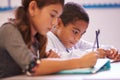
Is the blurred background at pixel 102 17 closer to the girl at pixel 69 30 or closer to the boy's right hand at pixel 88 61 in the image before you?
the girl at pixel 69 30

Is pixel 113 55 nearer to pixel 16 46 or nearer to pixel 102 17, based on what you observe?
pixel 16 46

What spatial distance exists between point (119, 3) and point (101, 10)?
165mm

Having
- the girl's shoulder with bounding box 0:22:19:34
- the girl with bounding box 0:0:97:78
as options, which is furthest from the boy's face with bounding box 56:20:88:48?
the girl's shoulder with bounding box 0:22:19:34

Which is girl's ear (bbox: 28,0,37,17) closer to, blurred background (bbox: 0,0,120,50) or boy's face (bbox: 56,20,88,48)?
boy's face (bbox: 56,20,88,48)

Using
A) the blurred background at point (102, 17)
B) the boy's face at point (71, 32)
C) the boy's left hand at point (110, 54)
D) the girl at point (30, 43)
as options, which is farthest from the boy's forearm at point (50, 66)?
the blurred background at point (102, 17)

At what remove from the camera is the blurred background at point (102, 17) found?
221 cm

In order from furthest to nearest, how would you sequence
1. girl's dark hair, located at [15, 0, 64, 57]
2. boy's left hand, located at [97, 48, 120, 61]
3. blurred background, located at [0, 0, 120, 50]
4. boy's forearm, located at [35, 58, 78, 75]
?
blurred background, located at [0, 0, 120, 50], boy's left hand, located at [97, 48, 120, 61], girl's dark hair, located at [15, 0, 64, 57], boy's forearm, located at [35, 58, 78, 75]

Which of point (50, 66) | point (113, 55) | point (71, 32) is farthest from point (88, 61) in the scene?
point (71, 32)

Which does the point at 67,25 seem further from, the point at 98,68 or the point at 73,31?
the point at 98,68

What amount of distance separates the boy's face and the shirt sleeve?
620 millimetres

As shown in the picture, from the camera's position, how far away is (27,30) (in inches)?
39.6

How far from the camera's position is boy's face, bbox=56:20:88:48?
59.6 inches

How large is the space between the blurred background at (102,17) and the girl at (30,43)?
3.74 feet

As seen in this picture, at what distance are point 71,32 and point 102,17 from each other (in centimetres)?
80
